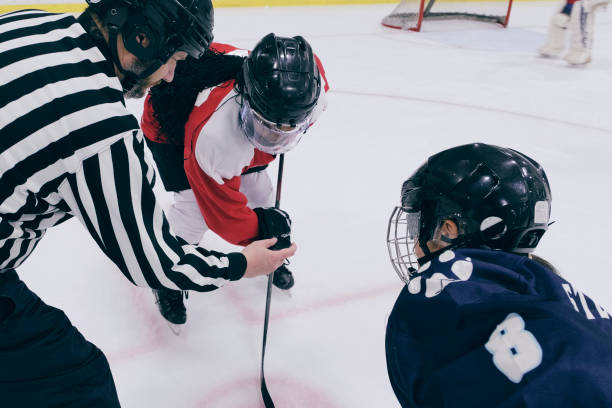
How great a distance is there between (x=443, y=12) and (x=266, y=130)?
616cm

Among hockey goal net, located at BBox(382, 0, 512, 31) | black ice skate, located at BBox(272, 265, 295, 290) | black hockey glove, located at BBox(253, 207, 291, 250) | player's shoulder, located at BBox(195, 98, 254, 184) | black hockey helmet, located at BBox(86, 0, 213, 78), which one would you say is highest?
black hockey helmet, located at BBox(86, 0, 213, 78)

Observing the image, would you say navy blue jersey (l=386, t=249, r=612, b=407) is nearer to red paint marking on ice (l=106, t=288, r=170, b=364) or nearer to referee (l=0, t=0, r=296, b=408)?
referee (l=0, t=0, r=296, b=408)

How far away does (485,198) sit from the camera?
2.85ft

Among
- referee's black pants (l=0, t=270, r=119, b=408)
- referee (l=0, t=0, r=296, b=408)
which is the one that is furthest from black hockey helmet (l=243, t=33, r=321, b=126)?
referee's black pants (l=0, t=270, r=119, b=408)

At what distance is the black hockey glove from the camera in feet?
4.61

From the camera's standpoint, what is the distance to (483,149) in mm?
915

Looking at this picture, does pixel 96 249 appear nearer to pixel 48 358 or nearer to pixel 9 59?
pixel 48 358

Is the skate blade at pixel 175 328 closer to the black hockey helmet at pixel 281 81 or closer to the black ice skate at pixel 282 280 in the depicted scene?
the black ice skate at pixel 282 280

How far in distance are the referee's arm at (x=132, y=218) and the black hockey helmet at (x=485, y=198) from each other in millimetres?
408

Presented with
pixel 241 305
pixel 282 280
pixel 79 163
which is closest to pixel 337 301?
pixel 282 280

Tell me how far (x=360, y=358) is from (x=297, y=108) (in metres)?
0.74

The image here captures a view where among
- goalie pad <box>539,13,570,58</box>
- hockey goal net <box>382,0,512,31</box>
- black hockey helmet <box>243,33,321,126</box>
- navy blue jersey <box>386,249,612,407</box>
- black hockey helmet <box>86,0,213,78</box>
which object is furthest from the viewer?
hockey goal net <box>382,0,512,31</box>

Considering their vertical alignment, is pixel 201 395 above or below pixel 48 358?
below

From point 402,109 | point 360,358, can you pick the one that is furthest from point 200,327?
point 402,109
